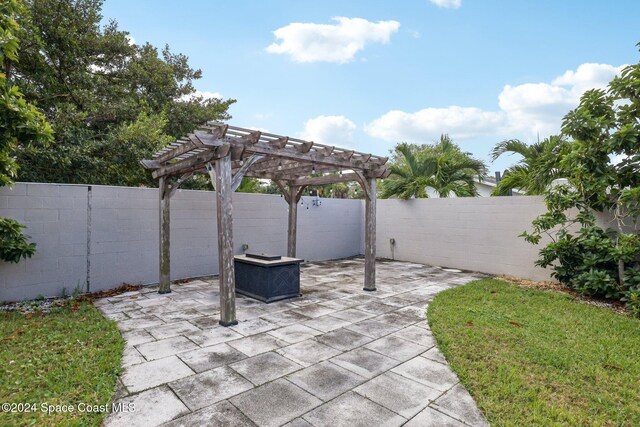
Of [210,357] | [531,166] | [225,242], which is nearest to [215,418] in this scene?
[210,357]

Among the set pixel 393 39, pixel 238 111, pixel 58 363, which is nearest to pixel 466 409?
pixel 58 363

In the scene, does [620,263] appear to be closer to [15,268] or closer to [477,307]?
[477,307]

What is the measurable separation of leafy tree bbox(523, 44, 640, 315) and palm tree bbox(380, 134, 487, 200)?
2.87 m

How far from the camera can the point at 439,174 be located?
27.8 feet

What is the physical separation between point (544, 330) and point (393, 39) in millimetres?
7414

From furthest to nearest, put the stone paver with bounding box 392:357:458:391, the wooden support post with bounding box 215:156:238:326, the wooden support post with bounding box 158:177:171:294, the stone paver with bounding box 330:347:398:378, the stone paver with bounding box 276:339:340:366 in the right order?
the wooden support post with bounding box 158:177:171:294, the wooden support post with bounding box 215:156:238:326, the stone paver with bounding box 276:339:340:366, the stone paver with bounding box 330:347:398:378, the stone paver with bounding box 392:357:458:391

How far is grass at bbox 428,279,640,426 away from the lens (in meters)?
2.17

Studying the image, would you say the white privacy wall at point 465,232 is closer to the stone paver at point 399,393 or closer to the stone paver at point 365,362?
the stone paver at point 365,362

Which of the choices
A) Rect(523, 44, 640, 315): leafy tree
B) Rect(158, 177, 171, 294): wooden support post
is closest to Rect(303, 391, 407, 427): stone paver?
Rect(158, 177, 171, 294): wooden support post

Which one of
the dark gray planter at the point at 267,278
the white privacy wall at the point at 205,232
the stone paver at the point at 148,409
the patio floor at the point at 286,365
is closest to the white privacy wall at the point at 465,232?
the white privacy wall at the point at 205,232

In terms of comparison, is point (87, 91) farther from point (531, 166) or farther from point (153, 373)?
point (531, 166)

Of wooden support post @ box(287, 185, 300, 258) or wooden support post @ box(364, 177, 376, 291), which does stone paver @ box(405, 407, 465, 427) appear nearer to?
wooden support post @ box(364, 177, 376, 291)

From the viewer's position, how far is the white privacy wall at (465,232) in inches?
261

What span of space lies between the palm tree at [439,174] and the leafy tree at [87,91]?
6.06 metres
